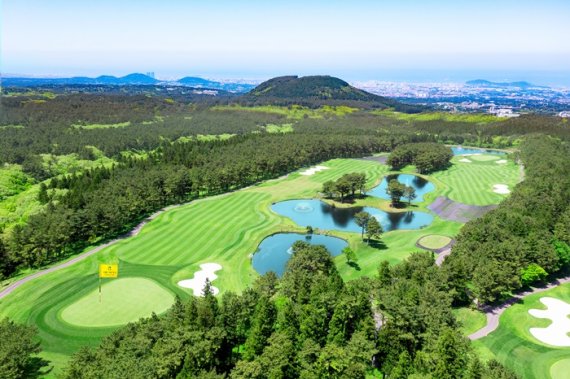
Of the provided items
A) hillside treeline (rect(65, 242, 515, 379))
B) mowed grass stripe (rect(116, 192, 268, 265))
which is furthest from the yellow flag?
hillside treeline (rect(65, 242, 515, 379))

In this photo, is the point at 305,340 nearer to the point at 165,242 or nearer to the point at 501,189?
the point at 165,242

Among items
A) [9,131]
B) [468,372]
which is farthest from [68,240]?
[9,131]

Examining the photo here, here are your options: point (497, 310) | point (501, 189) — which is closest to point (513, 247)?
point (497, 310)

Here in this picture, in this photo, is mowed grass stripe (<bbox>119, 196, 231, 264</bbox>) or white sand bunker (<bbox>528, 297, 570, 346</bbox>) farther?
mowed grass stripe (<bbox>119, 196, 231, 264</bbox>)

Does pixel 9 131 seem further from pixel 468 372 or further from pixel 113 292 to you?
pixel 468 372

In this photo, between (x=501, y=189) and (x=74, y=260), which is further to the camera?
(x=501, y=189)

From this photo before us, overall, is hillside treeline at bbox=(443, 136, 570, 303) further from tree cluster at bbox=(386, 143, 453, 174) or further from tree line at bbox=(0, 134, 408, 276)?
tree line at bbox=(0, 134, 408, 276)

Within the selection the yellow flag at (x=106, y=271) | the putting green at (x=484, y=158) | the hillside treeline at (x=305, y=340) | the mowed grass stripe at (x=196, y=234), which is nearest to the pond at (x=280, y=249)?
the mowed grass stripe at (x=196, y=234)
